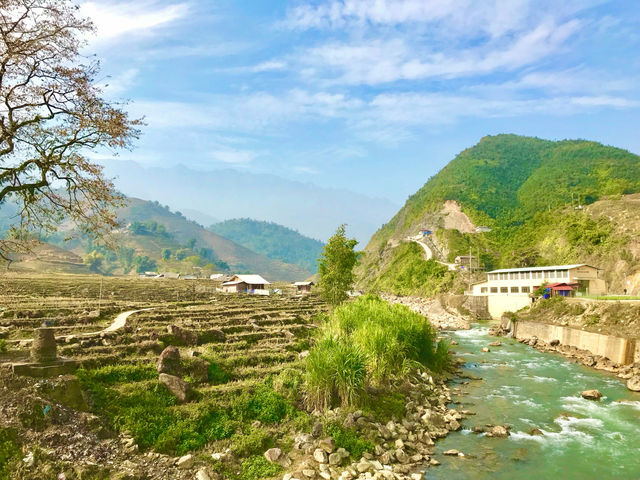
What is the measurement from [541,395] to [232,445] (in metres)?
19.3

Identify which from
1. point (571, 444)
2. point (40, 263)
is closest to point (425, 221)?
point (571, 444)

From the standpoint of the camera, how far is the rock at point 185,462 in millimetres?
13352

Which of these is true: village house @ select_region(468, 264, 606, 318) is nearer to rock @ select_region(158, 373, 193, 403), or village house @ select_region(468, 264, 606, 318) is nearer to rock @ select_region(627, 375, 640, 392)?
rock @ select_region(627, 375, 640, 392)

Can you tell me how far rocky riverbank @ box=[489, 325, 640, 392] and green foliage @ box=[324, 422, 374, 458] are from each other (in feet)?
64.1

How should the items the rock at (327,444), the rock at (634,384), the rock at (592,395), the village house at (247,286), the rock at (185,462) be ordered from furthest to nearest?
the village house at (247,286)
the rock at (634,384)
the rock at (592,395)
the rock at (327,444)
the rock at (185,462)

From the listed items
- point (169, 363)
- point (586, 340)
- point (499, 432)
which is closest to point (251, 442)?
point (169, 363)

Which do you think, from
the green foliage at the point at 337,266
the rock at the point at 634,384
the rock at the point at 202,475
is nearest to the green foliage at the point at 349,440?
the rock at the point at 202,475

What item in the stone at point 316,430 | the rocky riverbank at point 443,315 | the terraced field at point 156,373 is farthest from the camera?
the rocky riverbank at point 443,315

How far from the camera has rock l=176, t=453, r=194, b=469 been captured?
43.8 ft

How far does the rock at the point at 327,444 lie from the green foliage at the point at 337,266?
30.0 metres

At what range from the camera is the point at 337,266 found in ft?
148

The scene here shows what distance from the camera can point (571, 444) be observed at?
17047 millimetres

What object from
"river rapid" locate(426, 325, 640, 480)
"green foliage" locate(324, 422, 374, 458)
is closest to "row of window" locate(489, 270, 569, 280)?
"river rapid" locate(426, 325, 640, 480)

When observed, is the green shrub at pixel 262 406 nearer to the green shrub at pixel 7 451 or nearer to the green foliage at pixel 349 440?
the green foliage at pixel 349 440
